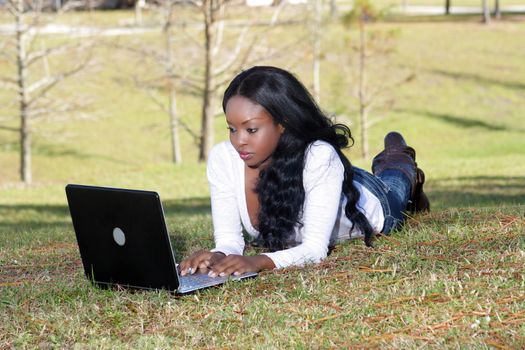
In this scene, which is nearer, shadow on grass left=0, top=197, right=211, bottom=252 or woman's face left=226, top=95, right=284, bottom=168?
woman's face left=226, top=95, right=284, bottom=168

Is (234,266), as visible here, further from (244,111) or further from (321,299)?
(244,111)

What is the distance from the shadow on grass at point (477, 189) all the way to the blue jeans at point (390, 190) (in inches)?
179

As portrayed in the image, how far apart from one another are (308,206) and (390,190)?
1172 millimetres

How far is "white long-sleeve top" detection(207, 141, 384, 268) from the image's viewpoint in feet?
14.0

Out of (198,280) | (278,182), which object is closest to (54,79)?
(278,182)

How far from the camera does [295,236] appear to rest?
Result: 456cm

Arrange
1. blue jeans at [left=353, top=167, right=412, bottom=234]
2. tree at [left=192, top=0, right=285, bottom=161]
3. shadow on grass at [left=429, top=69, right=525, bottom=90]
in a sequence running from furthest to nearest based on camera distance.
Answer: shadow on grass at [left=429, top=69, right=525, bottom=90]
tree at [left=192, top=0, right=285, bottom=161]
blue jeans at [left=353, top=167, right=412, bottom=234]

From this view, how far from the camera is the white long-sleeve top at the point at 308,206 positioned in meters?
4.27

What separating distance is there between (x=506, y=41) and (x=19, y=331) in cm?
3800

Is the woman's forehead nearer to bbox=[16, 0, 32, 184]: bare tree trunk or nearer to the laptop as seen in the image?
the laptop

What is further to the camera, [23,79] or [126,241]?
[23,79]

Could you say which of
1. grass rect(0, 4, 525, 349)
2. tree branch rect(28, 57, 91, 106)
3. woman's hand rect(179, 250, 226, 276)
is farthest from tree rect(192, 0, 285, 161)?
Result: woman's hand rect(179, 250, 226, 276)

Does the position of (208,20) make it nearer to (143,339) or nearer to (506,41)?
(143,339)

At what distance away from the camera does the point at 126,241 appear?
12.3 feet
